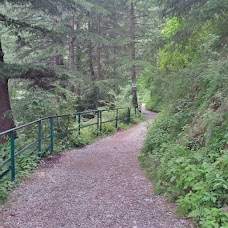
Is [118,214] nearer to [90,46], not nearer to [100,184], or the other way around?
[100,184]

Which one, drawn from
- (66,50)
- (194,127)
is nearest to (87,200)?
(194,127)

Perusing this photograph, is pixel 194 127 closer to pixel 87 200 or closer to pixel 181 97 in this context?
pixel 181 97

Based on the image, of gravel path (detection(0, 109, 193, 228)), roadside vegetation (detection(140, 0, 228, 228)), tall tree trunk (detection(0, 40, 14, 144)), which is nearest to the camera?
roadside vegetation (detection(140, 0, 228, 228))

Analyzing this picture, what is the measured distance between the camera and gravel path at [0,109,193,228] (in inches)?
136

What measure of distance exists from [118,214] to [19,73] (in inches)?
210

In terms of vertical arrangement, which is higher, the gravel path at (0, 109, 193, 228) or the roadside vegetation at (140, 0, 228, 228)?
the roadside vegetation at (140, 0, 228, 228)

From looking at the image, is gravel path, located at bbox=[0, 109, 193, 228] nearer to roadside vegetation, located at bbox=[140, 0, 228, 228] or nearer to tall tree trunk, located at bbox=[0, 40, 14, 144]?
roadside vegetation, located at bbox=[140, 0, 228, 228]

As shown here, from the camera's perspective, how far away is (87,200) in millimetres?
4172

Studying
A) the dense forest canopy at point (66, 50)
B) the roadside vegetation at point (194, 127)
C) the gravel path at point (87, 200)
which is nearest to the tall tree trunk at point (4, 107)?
the dense forest canopy at point (66, 50)

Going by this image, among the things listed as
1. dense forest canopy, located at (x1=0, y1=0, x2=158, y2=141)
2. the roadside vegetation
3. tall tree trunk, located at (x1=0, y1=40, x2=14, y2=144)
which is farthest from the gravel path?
dense forest canopy, located at (x1=0, y1=0, x2=158, y2=141)

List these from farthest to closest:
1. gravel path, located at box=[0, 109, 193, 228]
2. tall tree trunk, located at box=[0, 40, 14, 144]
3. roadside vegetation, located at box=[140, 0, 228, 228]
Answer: tall tree trunk, located at box=[0, 40, 14, 144], gravel path, located at box=[0, 109, 193, 228], roadside vegetation, located at box=[140, 0, 228, 228]

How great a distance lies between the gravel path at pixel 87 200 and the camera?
346cm

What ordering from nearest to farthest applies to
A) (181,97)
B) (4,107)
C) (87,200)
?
(87,200)
(181,97)
(4,107)

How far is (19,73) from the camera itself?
7.33 meters
